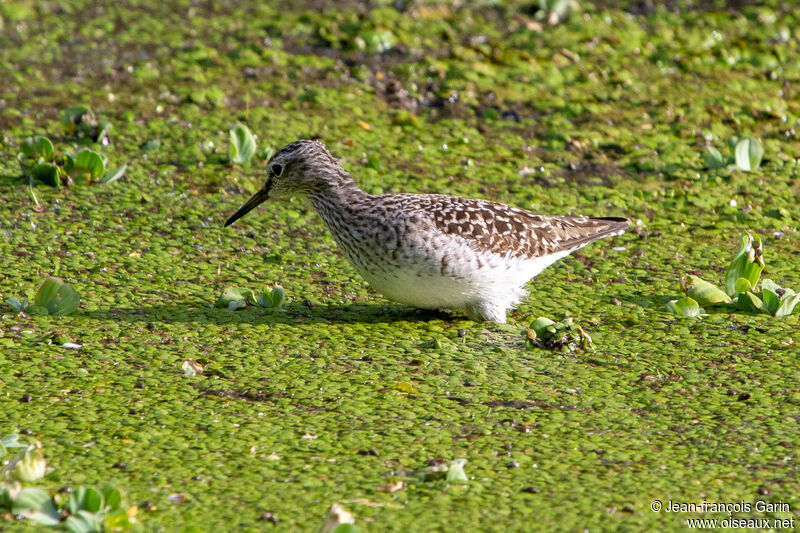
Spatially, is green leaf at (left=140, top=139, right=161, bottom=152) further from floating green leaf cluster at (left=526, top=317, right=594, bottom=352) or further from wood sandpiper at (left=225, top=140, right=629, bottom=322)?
floating green leaf cluster at (left=526, top=317, right=594, bottom=352)

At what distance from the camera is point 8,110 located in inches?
367

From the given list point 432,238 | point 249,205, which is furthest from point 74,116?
point 432,238

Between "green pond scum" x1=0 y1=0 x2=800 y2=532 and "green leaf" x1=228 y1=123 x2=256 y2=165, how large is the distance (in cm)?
3

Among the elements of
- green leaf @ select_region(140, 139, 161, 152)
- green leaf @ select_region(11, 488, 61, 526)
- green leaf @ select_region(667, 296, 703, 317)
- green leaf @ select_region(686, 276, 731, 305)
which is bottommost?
green leaf @ select_region(11, 488, 61, 526)

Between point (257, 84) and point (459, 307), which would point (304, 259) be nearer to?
point (459, 307)

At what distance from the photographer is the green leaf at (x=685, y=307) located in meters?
6.88

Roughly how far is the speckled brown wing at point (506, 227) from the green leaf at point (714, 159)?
212 centimetres

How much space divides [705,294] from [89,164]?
4.63m

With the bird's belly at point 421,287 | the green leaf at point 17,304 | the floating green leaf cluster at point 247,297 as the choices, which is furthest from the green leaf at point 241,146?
the green leaf at point 17,304

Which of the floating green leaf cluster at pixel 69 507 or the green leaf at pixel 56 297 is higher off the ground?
the green leaf at pixel 56 297

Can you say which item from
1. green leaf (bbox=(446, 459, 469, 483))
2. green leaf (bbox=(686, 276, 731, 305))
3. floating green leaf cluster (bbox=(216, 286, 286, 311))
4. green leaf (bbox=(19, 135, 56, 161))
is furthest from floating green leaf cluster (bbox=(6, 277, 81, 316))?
green leaf (bbox=(686, 276, 731, 305))

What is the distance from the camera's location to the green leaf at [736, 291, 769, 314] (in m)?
6.89

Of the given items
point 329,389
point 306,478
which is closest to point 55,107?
point 329,389

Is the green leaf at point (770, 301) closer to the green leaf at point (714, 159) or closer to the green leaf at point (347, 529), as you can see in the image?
the green leaf at point (714, 159)
